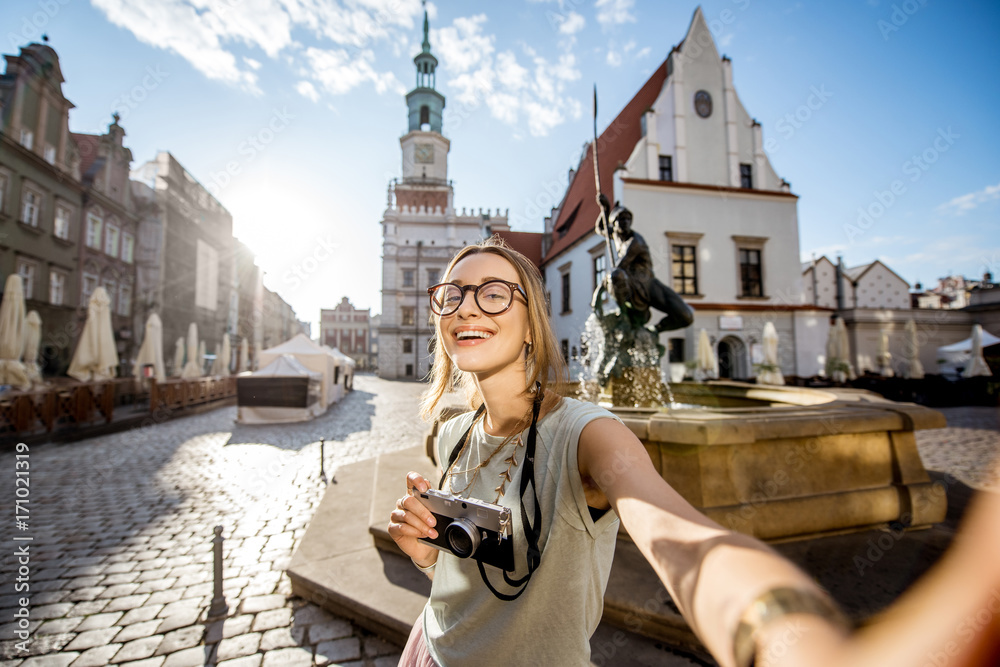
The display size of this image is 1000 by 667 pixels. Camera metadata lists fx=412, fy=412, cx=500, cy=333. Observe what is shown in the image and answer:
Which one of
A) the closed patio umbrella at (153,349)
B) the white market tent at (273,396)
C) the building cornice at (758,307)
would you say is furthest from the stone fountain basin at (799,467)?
the closed patio umbrella at (153,349)

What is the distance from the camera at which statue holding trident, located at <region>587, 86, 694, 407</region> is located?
546 cm

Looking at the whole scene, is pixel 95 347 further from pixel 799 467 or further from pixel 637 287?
pixel 799 467

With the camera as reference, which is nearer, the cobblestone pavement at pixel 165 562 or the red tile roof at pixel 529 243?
the cobblestone pavement at pixel 165 562

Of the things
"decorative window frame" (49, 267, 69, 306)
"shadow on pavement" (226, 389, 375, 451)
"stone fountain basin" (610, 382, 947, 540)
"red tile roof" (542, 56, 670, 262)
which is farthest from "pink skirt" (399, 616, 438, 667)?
"decorative window frame" (49, 267, 69, 306)

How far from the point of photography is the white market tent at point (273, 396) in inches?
469

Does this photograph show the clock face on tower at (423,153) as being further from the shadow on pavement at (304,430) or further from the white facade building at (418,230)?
the shadow on pavement at (304,430)

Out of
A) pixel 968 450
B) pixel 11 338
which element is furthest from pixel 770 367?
pixel 11 338

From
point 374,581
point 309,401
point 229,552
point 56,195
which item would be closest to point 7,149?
point 56,195

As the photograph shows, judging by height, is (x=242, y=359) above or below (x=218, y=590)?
above

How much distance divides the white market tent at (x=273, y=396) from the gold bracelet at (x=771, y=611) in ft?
43.7

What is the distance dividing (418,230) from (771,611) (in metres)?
43.5

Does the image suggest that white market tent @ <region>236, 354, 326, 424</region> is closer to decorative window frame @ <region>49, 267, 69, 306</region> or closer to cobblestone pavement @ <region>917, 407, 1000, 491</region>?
cobblestone pavement @ <region>917, 407, 1000, 491</region>

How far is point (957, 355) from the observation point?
21922 mm

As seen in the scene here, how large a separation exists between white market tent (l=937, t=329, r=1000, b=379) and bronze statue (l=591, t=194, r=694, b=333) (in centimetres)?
2241
